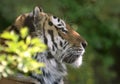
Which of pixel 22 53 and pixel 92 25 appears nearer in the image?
pixel 22 53

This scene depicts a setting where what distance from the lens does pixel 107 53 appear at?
11.2 m

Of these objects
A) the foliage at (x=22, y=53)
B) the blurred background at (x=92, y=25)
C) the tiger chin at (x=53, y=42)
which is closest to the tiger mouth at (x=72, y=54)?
the tiger chin at (x=53, y=42)

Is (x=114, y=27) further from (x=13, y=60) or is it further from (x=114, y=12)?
(x=13, y=60)

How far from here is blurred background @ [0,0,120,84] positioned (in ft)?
→ 27.8

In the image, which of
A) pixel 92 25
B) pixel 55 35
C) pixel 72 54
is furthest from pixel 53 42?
pixel 92 25

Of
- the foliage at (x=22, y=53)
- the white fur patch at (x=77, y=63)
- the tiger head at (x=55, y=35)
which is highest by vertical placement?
the foliage at (x=22, y=53)

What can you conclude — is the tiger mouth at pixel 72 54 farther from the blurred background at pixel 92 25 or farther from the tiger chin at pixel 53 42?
the blurred background at pixel 92 25

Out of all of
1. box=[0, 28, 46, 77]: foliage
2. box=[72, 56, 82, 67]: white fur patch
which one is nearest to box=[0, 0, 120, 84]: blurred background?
box=[72, 56, 82, 67]: white fur patch

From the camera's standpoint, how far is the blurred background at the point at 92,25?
8484 millimetres

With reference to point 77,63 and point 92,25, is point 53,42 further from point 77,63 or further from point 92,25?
point 92,25

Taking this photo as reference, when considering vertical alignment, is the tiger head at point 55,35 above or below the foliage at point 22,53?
below

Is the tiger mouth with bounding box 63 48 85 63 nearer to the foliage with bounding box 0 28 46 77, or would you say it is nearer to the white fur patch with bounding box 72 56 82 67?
the white fur patch with bounding box 72 56 82 67

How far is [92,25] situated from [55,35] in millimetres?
5517

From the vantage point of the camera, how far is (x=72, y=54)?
434 cm
